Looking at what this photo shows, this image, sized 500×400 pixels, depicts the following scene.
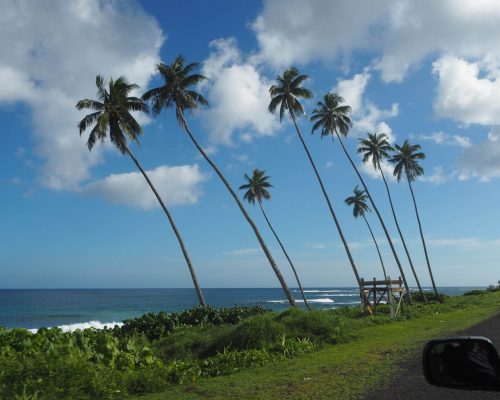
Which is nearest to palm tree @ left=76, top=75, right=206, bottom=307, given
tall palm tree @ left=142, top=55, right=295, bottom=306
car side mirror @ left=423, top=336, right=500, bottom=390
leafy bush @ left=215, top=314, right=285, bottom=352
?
tall palm tree @ left=142, top=55, right=295, bottom=306

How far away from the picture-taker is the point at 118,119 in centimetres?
2862

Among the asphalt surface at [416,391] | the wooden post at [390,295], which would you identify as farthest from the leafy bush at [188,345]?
the wooden post at [390,295]

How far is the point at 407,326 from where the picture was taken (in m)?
20.2

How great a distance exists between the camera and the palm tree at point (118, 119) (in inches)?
1109

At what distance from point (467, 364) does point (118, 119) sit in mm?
28404

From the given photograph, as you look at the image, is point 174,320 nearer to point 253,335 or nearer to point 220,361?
point 253,335

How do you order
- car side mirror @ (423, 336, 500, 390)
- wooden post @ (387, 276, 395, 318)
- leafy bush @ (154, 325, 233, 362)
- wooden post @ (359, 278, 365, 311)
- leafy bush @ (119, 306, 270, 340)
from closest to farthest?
car side mirror @ (423, 336, 500, 390) < leafy bush @ (154, 325, 233, 362) < leafy bush @ (119, 306, 270, 340) < wooden post @ (387, 276, 395, 318) < wooden post @ (359, 278, 365, 311)

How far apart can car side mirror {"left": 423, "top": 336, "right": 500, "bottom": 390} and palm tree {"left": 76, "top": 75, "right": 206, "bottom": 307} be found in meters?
25.8

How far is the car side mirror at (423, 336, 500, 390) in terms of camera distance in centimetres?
242

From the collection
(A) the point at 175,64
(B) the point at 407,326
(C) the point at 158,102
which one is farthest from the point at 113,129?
(B) the point at 407,326

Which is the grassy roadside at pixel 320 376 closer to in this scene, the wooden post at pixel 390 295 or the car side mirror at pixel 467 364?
the car side mirror at pixel 467 364

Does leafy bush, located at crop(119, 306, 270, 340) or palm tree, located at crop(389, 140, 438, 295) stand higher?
palm tree, located at crop(389, 140, 438, 295)

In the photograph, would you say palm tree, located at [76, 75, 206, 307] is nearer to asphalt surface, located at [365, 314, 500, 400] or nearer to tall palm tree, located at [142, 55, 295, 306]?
tall palm tree, located at [142, 55, 295, 306]

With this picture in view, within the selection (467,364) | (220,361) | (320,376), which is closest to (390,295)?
(220,361)
